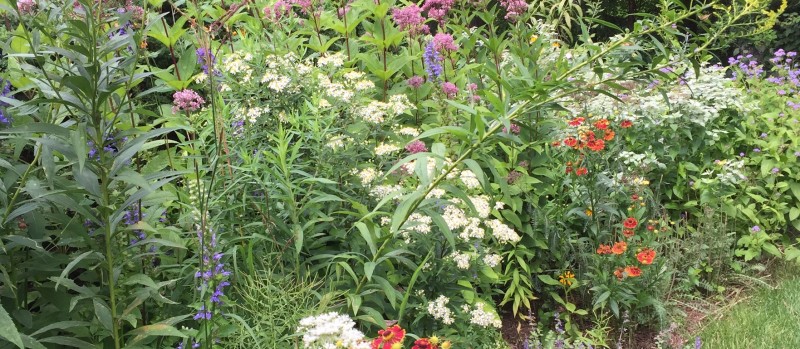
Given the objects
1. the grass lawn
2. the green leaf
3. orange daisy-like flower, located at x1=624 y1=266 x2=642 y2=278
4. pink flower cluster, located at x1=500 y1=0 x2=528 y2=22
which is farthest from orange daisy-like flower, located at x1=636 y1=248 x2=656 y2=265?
the green leaf

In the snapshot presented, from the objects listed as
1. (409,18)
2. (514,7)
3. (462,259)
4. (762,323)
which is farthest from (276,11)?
(762,323)

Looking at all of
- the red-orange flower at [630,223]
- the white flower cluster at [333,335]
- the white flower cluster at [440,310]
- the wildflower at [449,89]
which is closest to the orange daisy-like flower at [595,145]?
the red-orange flower at [630,223]

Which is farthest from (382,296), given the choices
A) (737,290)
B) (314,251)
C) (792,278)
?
(792,278)

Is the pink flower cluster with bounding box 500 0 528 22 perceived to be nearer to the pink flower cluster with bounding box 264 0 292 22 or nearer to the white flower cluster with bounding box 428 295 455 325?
the pink flower cluster with bounding box 264 0 292 22

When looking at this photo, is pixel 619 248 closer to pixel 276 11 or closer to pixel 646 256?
pixel 646 256

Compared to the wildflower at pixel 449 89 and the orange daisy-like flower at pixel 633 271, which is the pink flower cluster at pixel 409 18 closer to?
the wildflower at pixel 449 89

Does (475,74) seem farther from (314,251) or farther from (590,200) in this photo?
(314,251)

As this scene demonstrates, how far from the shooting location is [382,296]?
285 cm

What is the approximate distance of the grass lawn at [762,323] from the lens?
343cm

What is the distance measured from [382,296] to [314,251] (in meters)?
0.34

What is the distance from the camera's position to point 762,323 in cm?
364

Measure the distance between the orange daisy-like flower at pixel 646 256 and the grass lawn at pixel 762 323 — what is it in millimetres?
489

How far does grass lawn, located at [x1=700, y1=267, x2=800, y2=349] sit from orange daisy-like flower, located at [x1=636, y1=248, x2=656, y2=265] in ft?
1.60

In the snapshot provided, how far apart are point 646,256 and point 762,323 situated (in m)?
0.72
